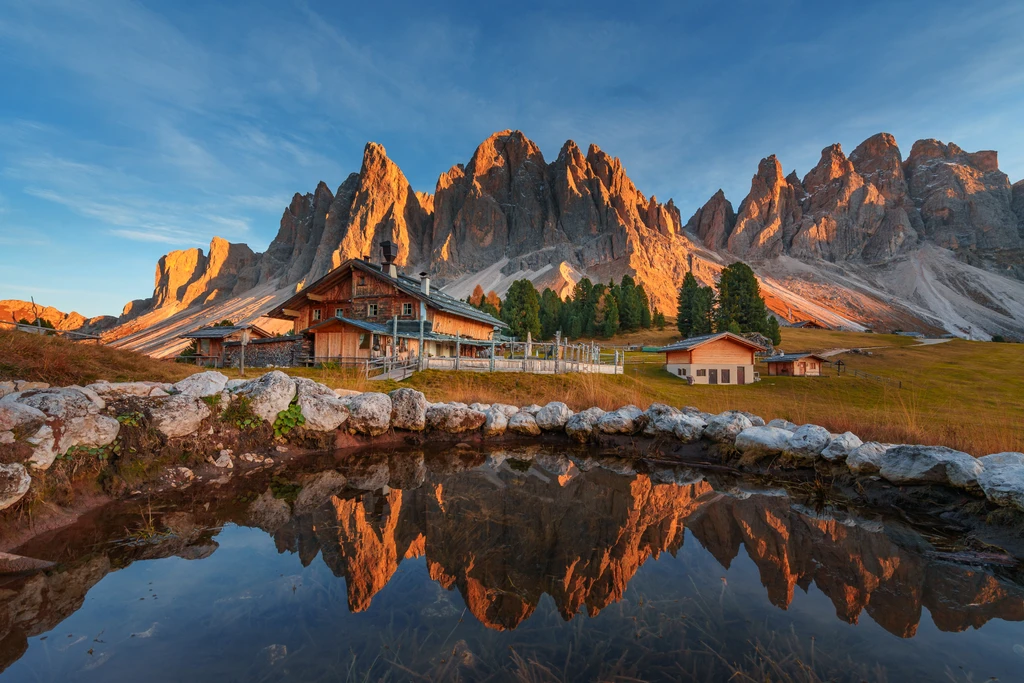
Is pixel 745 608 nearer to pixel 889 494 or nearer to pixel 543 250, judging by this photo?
pixel 889 494

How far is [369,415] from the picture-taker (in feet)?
38.4

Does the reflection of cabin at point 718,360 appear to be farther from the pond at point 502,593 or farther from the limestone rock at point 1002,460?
the pond at point 502,593

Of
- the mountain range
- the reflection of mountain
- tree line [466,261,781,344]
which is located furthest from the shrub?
the mountain range

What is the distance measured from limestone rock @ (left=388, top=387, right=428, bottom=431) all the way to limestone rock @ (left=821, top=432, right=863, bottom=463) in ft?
32.4

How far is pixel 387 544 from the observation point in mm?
6035

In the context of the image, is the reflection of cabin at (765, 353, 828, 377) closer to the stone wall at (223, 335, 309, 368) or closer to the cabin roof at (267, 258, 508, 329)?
the cabin roof at (267, 258, 508, 329)

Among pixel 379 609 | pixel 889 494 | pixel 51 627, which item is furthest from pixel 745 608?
pixel 51 627

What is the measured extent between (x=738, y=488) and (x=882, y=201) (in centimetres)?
25344

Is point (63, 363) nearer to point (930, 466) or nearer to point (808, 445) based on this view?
point (808, 445)

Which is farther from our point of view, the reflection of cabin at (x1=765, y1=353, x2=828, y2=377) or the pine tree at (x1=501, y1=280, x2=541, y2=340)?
the pine tree at (x1=501, y1=280, x2=541, y2=340)

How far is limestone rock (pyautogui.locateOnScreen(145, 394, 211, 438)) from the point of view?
27.6 ft


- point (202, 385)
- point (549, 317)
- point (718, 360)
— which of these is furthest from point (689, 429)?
point (549, 317)

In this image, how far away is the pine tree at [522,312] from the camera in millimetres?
73000

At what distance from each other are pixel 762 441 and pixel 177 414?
41.5ft
